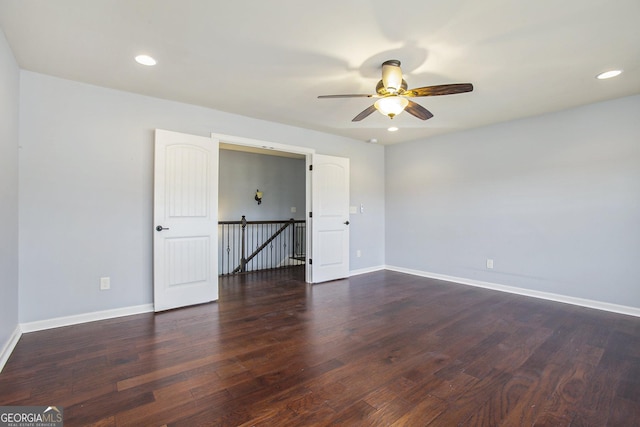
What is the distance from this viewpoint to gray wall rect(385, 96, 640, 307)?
360cm

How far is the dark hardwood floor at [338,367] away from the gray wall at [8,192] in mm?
356

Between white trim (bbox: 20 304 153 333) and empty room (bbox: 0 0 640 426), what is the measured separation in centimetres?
3

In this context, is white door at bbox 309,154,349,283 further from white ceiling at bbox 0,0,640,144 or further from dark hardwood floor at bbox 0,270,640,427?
white ceiling at bbox 0,0,640,144

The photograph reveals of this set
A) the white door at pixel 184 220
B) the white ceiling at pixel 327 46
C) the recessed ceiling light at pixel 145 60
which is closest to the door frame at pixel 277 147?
the white door at pixel 184 220

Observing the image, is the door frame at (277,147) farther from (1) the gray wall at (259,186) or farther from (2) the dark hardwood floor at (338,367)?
(1) the gray wall at (259,186)

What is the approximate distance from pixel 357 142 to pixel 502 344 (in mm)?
4032

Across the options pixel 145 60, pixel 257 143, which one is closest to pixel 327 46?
pixel 145 60

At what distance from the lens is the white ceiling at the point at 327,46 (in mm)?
2023

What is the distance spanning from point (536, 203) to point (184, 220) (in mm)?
4738

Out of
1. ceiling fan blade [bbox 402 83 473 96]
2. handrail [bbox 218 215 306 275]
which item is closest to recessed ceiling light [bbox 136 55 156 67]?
ceiling fan blade [bbox 402 83 473 96]

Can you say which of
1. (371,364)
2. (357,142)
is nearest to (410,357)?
(371,364)

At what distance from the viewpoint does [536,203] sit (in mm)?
4238

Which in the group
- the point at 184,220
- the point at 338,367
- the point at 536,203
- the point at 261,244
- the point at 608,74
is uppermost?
the point at 608,74

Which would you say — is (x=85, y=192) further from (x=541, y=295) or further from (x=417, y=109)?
(x=541, y=295)
